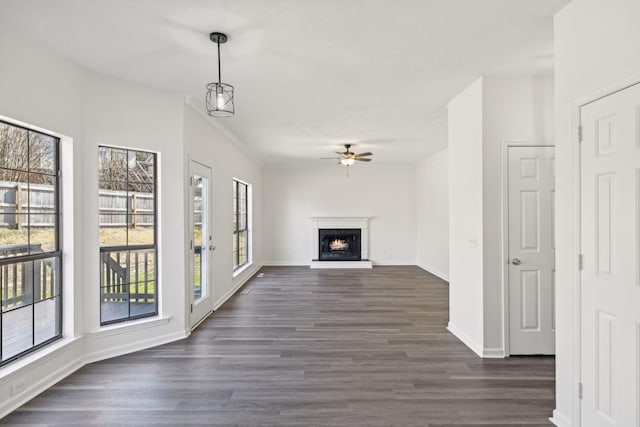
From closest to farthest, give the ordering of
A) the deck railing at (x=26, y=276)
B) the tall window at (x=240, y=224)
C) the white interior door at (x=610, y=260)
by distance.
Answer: the white interior door at (x=610, y=260) < the deck railing at (x=26, y=276) < the tall window at (x=240, y=224)

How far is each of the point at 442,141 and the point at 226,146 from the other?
4048mm

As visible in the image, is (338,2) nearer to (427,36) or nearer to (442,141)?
(427,36)

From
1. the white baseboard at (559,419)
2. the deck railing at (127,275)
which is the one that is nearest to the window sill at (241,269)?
the deck railing at (127,275)

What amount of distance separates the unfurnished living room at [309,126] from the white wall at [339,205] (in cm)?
406

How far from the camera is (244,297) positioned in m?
5.80

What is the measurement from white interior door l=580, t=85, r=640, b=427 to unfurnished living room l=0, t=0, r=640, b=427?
0.01 metres

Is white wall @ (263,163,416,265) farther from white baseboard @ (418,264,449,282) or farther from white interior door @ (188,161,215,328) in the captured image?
white interior door @ (188,161,215,328)

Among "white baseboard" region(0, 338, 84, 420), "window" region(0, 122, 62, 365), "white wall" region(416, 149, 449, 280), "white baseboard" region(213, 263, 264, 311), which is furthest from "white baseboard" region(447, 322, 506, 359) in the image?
"window" region(0, 122, 62, 365)

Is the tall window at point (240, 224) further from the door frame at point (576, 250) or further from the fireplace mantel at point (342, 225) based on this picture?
the door frame at point (576, 250)

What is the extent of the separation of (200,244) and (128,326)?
1.44m

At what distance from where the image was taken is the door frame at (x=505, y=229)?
333 centimetres

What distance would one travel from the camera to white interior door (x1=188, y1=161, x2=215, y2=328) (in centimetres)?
416

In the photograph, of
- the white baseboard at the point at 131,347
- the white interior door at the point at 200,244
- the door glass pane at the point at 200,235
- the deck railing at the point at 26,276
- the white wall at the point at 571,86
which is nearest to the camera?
the white wall at the point at 571,86

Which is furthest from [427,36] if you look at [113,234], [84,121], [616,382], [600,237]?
[113,234]
